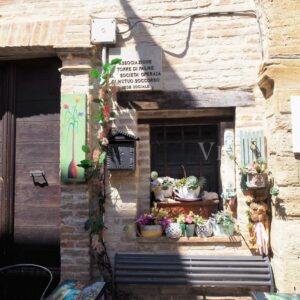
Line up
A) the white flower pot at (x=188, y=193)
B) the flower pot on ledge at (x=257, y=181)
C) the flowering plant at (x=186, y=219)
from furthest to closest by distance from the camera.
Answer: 1. the white flower pot at (x=188, y=193)
2. the flowering plant at (x=186, y=219)
3. the flower pot on ledge at (x=257, y=181)

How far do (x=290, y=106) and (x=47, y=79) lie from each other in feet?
9.12

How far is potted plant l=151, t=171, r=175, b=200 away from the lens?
163 inches

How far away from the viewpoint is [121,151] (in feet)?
12.7

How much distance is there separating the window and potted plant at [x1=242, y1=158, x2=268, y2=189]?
1.82ft

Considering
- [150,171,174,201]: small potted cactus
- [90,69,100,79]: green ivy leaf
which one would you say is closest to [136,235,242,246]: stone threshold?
[150,171,174,201]: small potted cactus

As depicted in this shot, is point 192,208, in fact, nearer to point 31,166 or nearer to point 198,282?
point 198,282

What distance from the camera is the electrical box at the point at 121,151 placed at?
3840mm

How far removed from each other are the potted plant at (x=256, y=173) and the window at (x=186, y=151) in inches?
21.8

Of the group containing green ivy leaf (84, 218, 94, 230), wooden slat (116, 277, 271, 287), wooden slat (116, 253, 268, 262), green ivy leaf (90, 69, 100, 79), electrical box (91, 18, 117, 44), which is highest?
electrical box (91, 18, 117, 44)

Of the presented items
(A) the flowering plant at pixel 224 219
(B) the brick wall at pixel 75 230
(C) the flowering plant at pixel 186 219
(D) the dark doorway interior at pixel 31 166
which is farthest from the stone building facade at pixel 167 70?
(D) the dark doorway interior at pixel 31 166

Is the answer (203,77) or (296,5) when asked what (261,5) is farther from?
(203,77)

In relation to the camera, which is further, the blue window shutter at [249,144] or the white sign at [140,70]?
the white sign at [140,70]

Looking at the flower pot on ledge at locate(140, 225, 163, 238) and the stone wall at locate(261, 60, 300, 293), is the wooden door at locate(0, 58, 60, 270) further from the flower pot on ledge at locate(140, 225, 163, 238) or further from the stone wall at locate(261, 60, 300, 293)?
the stone wall at locate(261, 60, 300, 293)

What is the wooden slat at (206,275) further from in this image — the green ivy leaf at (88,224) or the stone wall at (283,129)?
the green ivy leaf at (88,224)
